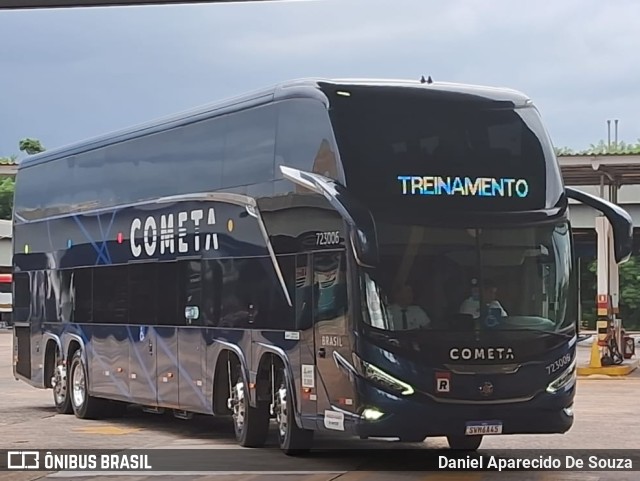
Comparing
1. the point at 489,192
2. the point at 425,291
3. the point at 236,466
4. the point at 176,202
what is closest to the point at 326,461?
the point at 236,466

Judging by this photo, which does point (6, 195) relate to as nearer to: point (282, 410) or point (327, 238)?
point (282, 410)

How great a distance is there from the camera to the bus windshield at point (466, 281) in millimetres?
12359

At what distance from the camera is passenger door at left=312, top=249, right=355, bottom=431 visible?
41.0 feet

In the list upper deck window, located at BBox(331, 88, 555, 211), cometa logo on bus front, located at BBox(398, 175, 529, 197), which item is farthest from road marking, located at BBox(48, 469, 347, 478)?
cometa logo on bus front, located at BBox(398, 175, 529, 197)

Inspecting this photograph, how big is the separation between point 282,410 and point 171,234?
360cm

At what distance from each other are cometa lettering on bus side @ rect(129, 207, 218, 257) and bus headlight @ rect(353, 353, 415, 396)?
3.76 meters

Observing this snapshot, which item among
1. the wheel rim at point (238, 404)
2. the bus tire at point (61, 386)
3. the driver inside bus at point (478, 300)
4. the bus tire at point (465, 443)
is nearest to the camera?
the driver inside bus at point (478, 300)

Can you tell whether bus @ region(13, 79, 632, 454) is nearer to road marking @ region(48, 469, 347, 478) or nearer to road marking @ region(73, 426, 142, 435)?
road marking @ region(48, 469, 347, 478)

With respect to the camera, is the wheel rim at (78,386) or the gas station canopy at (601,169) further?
the gas station canopy at (601,169)

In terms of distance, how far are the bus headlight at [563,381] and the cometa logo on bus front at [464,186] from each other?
1.83 metres

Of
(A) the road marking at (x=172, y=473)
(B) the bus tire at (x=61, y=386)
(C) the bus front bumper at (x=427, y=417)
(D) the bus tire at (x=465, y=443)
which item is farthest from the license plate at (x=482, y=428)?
(B) the bus tire at (x=61, y=386)

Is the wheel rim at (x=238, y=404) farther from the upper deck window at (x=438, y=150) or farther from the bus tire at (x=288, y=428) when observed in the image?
the upper deck window at (x=438, y=150)

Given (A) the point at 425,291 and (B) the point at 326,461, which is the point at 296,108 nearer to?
(A) the point at 425,291

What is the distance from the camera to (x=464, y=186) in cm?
1290
